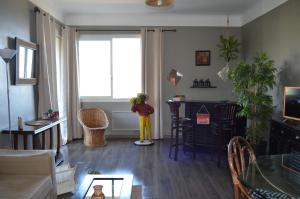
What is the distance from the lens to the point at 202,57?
20.1ft

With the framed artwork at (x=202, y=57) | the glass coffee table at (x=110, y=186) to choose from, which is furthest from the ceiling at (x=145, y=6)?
the glass coffee table at (x=110, y=186)

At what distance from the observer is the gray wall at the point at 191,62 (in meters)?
6.08

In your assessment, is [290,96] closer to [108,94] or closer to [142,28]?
[142,28]

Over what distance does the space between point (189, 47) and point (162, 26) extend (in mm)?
774

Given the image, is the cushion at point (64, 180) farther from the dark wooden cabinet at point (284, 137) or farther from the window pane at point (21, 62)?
the dark wooden cabinet at point (284, 137)

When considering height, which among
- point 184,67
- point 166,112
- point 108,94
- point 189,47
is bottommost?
point 166,112

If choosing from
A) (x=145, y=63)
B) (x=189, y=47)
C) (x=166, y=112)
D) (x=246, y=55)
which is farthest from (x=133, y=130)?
(x=246, y=55)

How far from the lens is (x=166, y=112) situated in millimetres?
A: 6191

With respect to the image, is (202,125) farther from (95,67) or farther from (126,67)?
(95,67)

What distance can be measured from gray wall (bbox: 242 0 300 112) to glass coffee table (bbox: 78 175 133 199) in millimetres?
2905

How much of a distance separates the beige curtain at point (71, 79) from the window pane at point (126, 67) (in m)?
0.85

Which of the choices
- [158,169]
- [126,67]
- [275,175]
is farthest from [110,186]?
[126,67]

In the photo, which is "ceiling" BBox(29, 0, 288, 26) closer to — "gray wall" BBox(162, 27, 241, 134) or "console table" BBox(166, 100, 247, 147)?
"gray wall" BBox(162, 27, 241, 134)

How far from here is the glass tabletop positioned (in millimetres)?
1765
